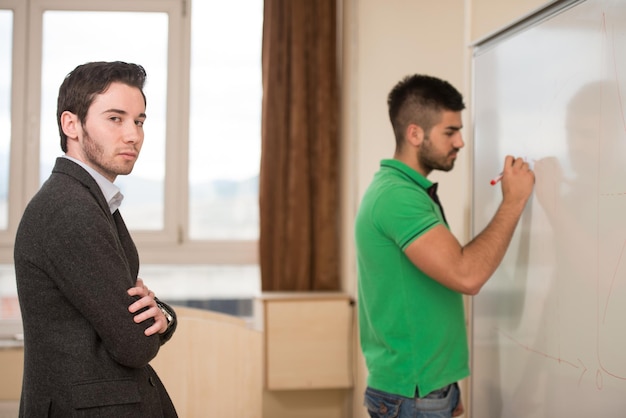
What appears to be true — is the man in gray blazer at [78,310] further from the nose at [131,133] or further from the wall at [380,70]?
the wall at [380,70]

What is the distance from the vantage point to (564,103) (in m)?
1.66

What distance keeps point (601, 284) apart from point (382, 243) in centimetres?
61

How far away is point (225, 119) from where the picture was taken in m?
3.94

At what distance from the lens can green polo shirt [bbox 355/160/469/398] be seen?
1869 millimetres

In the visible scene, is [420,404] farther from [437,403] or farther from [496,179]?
[496,179]

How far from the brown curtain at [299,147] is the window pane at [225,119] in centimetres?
21

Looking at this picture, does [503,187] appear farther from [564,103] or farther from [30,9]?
[30,9]

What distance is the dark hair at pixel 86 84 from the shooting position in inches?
55.3

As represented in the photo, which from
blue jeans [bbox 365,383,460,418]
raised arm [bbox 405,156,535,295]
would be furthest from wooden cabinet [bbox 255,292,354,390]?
raised arm [bbox 405,156,535,295]

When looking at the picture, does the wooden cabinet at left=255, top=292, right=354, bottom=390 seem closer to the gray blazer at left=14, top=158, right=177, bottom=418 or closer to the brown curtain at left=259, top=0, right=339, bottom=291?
the brown curtain at left=259, top=0, right=339, bottom=291

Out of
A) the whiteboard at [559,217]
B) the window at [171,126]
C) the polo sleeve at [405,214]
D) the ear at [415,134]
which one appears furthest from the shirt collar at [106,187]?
the window at [171,126]

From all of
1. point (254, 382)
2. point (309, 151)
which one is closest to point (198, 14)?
point (309, 151)

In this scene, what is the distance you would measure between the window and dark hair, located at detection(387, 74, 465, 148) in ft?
6.47

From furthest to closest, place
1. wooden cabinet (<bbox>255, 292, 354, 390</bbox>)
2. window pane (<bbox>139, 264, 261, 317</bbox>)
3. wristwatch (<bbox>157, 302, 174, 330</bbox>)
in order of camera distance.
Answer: window pane (<bbox>139, 264, 261, 317</bbox>) → wooden cabinet (<bbox>255, 292, 354, 390</bbox>) → wristwatch (<bbox>157, 302, 174, 330</bbox>)
